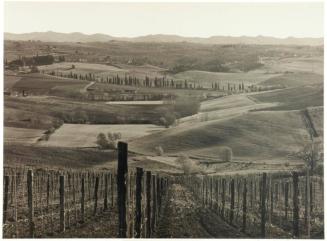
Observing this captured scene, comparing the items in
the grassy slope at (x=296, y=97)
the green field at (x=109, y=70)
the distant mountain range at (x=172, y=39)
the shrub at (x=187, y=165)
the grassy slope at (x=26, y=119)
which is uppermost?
the distant mountain range at (x=172, y=39)

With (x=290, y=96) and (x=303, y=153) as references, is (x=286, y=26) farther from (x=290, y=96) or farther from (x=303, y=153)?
(x=303, y=153)

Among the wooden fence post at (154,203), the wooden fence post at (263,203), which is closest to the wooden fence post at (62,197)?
the wooden fence post at (154,203)

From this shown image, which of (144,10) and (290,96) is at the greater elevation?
(144,10)

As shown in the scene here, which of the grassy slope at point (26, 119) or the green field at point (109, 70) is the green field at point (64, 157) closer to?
the grassy slope at point (26, 119)

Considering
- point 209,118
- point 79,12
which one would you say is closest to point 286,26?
point 209,118

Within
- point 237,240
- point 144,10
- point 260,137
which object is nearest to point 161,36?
point 144,10

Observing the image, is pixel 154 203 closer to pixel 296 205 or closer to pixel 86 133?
pixel 86 133

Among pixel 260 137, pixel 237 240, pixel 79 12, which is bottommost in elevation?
pixel 237 240
